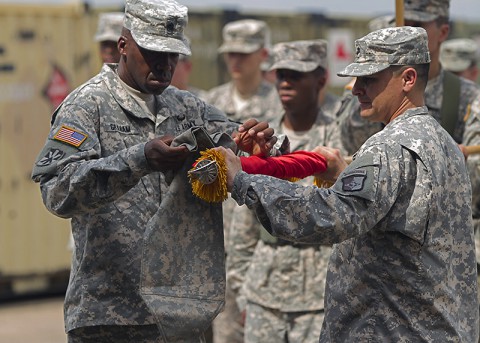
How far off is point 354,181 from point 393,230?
268 millimetres

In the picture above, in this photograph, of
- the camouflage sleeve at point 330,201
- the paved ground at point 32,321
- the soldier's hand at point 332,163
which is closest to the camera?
the camouflage sleeve at point 330,201

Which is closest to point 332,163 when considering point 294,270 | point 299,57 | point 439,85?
point 439,85

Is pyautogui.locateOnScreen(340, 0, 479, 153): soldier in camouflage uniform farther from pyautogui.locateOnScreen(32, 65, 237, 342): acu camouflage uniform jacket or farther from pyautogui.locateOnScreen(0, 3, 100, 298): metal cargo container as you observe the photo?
pyautogui.locateOnScreen(0, 3, 100, 298): metal cargo container

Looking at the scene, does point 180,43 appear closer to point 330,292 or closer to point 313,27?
point 330,292

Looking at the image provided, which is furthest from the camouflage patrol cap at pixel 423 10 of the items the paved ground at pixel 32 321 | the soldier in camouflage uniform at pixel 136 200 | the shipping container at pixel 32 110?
the shipping container at pixel 32 110

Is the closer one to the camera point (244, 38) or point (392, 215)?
point (392, 215)

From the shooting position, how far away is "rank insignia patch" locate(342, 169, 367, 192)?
13.9 ft

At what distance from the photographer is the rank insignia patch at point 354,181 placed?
13.9 feet

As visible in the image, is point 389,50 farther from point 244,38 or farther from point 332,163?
point 244,38

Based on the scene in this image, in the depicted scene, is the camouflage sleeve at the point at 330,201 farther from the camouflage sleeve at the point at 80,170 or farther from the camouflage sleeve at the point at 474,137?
the camouflage sleeve at the point at 474,137

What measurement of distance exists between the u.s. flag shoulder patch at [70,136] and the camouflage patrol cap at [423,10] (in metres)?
2.79

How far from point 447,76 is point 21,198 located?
265 inches

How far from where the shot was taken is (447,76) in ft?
22.0

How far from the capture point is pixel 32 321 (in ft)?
38.6
